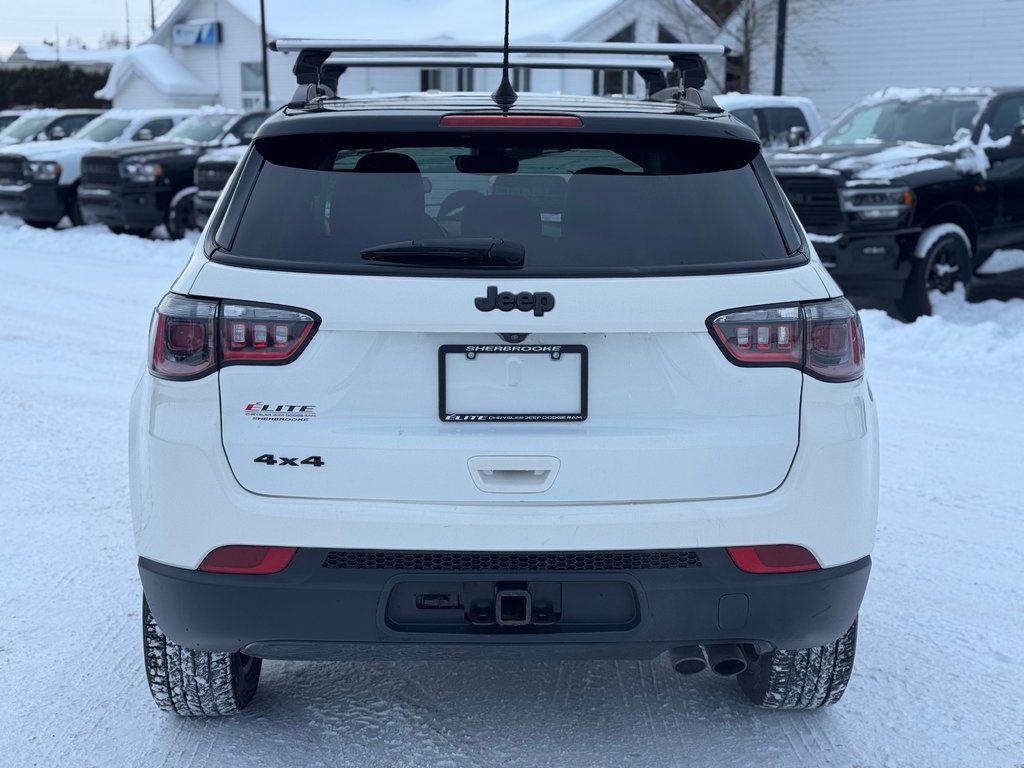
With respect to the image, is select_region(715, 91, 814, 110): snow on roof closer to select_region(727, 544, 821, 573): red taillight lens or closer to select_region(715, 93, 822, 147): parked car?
select_region(715, 93, 822, 147): parked car

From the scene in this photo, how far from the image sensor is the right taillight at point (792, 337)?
298cm

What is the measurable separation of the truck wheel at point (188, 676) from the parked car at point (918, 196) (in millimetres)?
8084

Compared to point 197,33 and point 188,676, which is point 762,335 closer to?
point 188,676

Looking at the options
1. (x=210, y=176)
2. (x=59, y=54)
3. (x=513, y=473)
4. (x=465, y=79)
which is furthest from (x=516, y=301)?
(x=59, y=54)

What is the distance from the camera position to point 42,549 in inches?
201

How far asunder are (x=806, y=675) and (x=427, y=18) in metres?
37.6

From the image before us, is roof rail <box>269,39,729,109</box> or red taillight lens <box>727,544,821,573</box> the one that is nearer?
red taillight lens <box>727,544,821,573</box>

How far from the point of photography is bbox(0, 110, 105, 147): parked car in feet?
79.9

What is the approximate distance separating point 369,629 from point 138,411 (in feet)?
2.78

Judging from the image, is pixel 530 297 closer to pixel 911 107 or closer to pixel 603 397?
pixel 603 397

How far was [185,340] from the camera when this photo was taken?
3.01m

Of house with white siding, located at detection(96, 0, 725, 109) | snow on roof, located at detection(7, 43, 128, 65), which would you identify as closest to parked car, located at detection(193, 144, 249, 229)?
house with white siding, located at detection(96, 0, 725, 109)

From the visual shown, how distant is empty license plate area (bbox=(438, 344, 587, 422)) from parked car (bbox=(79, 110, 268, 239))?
14657 mm

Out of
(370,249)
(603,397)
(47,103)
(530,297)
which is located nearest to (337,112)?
(370,249)
